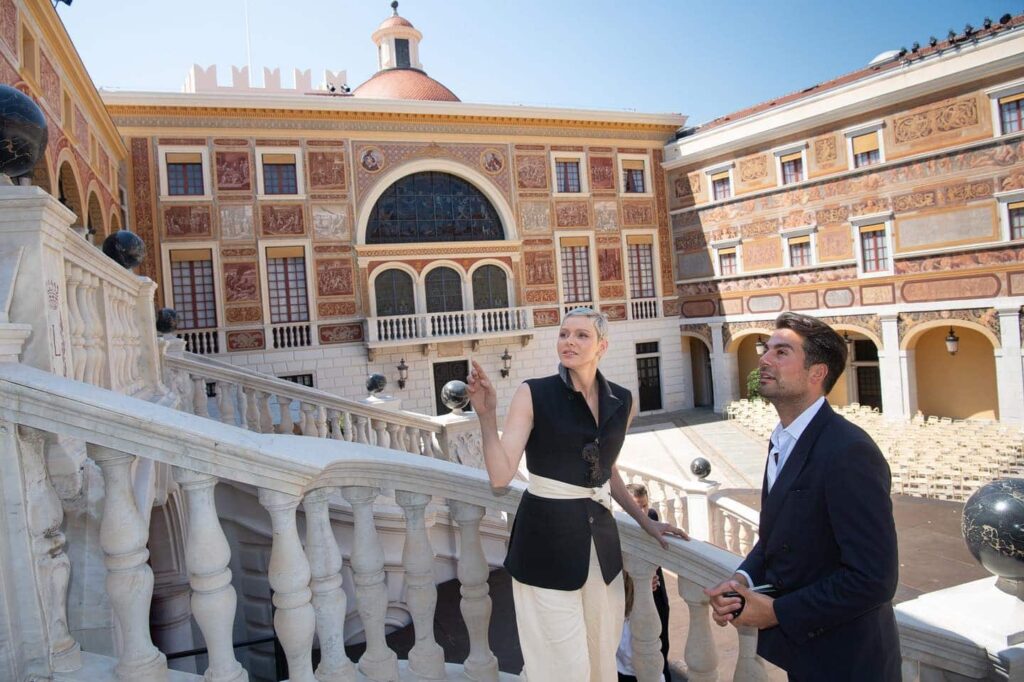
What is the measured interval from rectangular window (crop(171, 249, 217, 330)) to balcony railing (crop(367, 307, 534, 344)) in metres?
4.40

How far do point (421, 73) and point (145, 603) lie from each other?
2528 cm

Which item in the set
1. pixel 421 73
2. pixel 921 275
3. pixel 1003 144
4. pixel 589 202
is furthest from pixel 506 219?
pixel 1003 144

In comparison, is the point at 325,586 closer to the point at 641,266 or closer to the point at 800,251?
the point at 800,251

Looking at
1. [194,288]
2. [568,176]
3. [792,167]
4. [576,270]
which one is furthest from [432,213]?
[792,167]

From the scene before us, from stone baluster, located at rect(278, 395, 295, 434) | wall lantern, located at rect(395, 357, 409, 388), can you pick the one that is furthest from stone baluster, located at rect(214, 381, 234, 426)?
wall lantern, located at rect(395, 357, 409, 388)

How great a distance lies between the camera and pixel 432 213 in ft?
68.3

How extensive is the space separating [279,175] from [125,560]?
736 inches

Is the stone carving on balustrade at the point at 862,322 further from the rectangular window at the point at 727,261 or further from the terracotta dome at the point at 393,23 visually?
the terracotta dome at the point at 393,23

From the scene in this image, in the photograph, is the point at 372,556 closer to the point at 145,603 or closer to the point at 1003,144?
the point at 145,603

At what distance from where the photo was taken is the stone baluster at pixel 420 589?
253 centimetres

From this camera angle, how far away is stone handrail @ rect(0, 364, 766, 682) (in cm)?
198

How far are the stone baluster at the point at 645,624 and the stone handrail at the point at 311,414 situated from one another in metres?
4.94

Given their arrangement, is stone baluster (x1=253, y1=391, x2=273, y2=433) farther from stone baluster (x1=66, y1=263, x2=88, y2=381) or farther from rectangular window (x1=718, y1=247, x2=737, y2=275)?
rectangular window (x1=718, y1=247, x2=737, y2=275)

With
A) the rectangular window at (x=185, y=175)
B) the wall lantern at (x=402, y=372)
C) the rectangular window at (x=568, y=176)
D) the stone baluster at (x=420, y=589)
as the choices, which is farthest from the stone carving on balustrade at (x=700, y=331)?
the stone baluster at (x=420, y=589)
